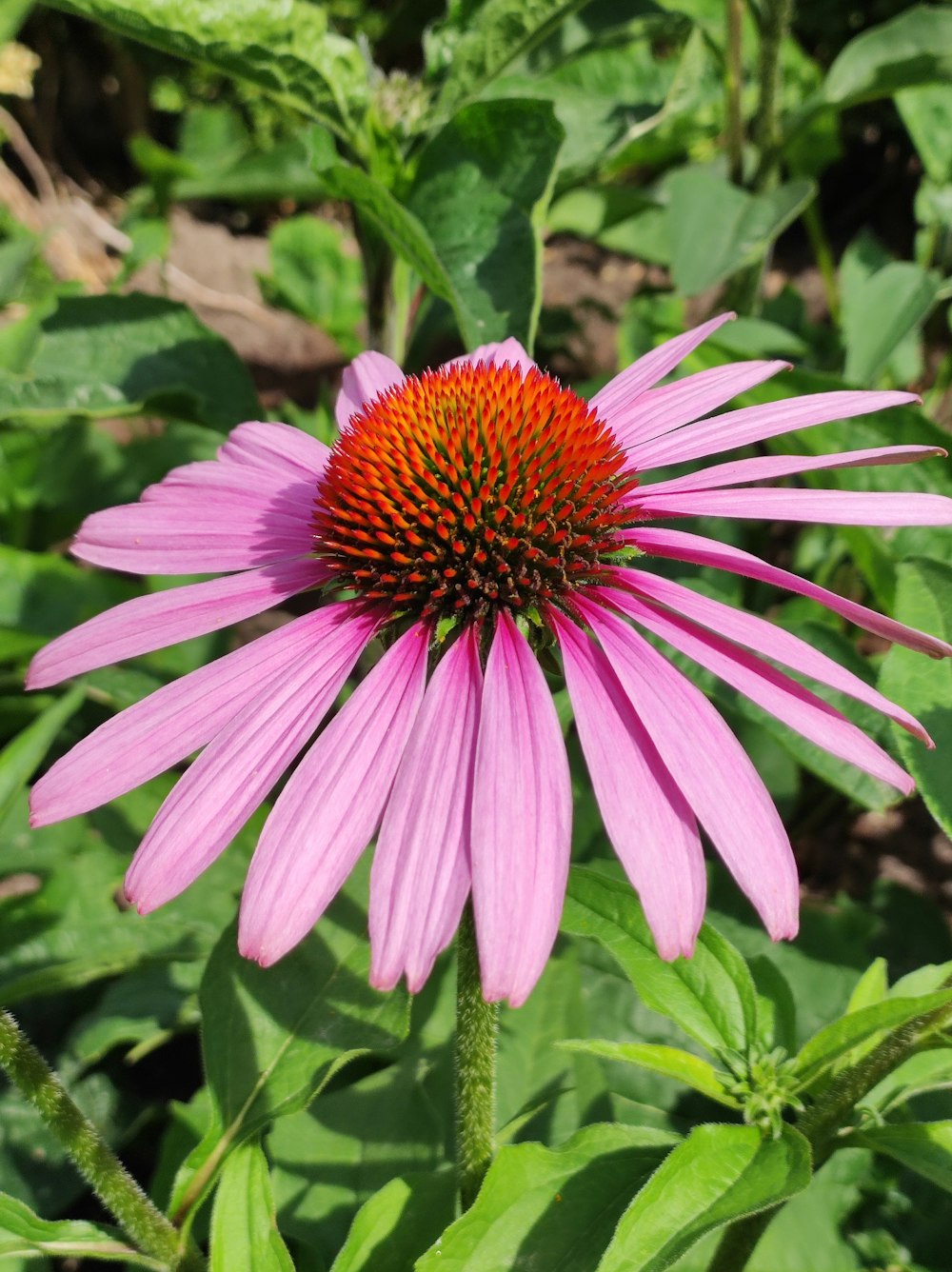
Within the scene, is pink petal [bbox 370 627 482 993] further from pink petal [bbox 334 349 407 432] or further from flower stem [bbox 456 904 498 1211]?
pink petal [bbox 334 349 407 432]

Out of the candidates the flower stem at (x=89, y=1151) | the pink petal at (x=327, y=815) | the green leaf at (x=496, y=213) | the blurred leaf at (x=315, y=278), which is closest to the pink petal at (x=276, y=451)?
the green leaf at (x=496, y=213)

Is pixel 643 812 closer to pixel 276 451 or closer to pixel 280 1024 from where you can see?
pixel 280 1024

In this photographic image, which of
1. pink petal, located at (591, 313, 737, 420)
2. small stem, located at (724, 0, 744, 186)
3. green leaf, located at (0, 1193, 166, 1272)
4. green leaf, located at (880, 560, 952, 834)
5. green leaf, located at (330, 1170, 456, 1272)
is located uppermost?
small stem, located at (724, 0, 744, 186)

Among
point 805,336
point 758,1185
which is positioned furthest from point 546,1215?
point 805,336

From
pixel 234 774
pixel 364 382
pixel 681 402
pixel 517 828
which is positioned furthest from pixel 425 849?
pixel 364 382

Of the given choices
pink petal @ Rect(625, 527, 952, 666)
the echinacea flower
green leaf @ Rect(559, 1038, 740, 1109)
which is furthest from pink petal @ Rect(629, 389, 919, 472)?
green leaf @ Rect(559, 1038, 740, 1109)
